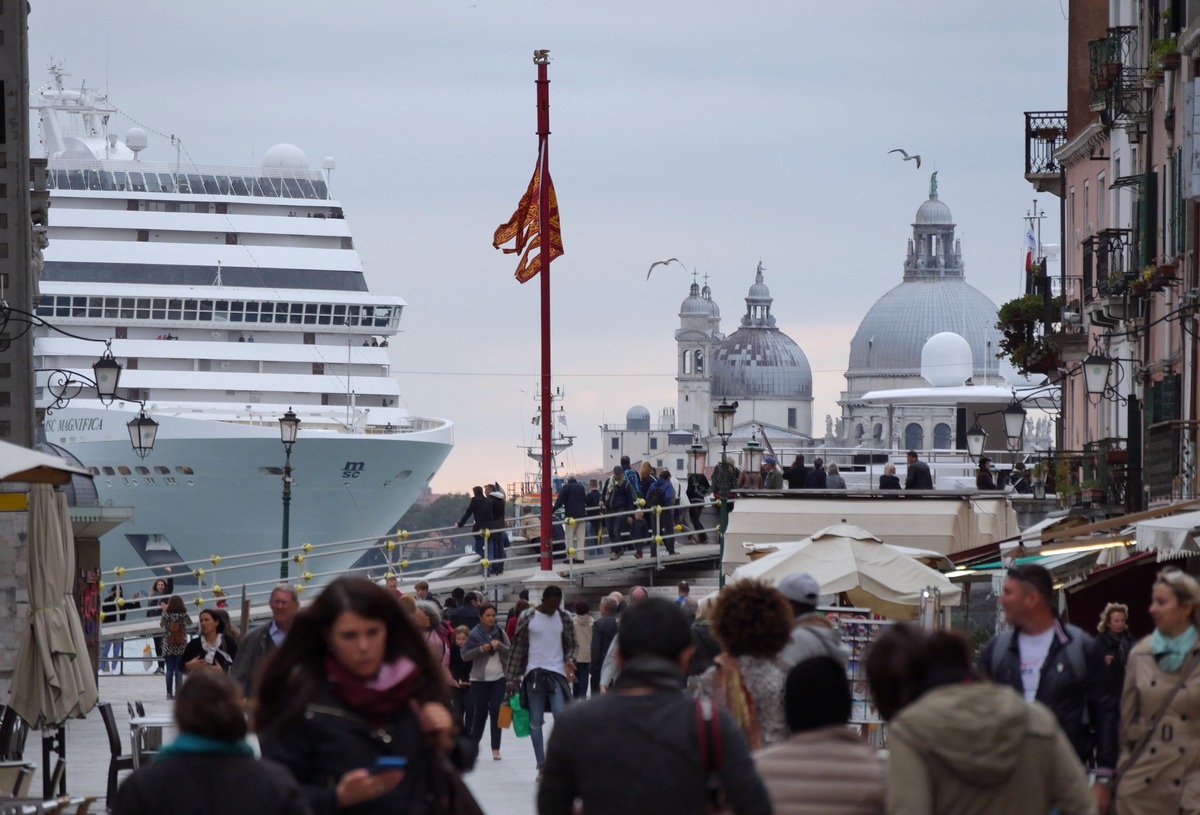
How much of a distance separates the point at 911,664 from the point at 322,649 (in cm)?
144

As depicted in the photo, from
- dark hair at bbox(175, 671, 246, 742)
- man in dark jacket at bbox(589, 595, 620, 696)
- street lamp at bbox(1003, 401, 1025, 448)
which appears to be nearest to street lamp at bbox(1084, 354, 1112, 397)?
man in dark jacket at bbox(589, 595, 620, 696)

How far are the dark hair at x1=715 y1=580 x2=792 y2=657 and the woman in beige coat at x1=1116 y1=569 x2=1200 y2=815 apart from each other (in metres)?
1.71

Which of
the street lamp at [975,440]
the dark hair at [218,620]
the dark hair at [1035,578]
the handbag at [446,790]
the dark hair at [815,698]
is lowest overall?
the dark hair at [218,620]

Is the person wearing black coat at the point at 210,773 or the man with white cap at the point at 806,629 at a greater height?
the man with white cap at the point at 806,629

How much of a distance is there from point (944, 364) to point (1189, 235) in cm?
7893

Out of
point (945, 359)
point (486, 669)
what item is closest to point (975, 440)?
point (486, 669)

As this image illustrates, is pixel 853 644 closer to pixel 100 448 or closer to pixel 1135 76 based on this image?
pixel 1135 76

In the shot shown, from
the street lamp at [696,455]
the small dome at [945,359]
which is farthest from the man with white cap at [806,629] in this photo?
the small dome at [945,359]

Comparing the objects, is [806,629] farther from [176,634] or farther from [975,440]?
[975,440]

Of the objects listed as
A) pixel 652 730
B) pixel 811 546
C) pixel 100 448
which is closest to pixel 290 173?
pixel 100 448

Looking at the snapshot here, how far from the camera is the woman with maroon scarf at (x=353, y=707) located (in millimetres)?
4980

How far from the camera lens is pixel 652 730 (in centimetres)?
523

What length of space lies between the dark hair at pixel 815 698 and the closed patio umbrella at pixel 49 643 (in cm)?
940

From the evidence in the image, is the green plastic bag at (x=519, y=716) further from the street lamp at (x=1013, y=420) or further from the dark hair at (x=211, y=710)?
the street lamp at (x=1013, y=420)
